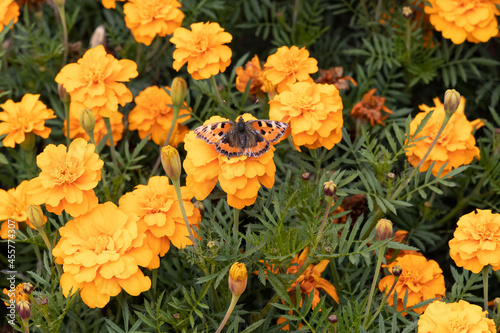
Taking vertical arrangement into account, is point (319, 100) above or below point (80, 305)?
above

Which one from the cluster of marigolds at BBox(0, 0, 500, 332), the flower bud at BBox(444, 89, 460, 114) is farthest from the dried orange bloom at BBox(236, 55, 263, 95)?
the flower bud at BBox(444, 89, 460, 114)

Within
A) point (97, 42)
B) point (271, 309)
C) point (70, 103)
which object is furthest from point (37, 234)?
point (97, 42)

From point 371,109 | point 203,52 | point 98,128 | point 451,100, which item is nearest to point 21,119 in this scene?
point 98,128

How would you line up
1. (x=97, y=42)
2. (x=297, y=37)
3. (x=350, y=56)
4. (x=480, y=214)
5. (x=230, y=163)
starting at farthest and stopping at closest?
(x=350, y=56), (x=297, y=37), (x=97, y=42), (x=480, y=214), (x=230, y=163)

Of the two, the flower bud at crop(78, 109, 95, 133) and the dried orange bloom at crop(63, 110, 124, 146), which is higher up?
the flower bud at crop(78, 109, 95, 133)

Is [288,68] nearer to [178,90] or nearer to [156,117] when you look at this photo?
[178,90]

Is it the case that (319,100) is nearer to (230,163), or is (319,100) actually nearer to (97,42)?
(230,163)

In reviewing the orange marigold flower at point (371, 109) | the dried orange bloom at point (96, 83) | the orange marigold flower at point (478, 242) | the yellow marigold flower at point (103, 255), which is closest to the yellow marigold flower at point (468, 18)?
the orange marigold flower at point (371, 109)

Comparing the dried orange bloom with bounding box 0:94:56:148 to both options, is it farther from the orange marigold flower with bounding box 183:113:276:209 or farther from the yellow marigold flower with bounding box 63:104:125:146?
the orange marigold flower with bounding box 183:113:276:209
